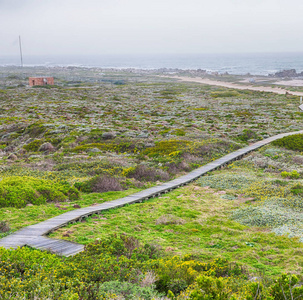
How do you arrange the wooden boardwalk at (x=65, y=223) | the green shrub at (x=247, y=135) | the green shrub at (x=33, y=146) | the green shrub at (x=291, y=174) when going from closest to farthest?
the wooden boardwalk at (x=65, y=223)
the green shrub at (x=291, y=174)
the green shrub at (x=33, y=146)
the green shrub at (x=247, y=135)

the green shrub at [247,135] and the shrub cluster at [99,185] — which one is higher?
the green shrub at [247,135]

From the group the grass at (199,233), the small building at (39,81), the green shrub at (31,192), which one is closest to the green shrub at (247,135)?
the grass at (199,233)

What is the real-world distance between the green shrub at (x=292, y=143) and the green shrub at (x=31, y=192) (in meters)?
16.2

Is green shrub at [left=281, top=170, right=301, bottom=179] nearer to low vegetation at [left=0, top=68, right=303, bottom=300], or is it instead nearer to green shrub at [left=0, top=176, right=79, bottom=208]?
low vegetation at [left=0, top=68, right=303, bottom=300]

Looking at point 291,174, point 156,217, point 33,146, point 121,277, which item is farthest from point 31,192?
point 33,146

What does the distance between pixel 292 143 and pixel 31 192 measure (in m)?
18.7

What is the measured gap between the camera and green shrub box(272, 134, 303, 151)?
74.4 feet

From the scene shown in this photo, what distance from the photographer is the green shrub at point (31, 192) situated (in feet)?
40.0

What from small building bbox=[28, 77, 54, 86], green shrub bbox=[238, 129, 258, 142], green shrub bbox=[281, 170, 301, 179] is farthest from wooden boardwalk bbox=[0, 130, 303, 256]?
small building bbox=[28, 77, 54, 86]

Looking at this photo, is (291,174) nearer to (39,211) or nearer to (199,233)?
(199,233)

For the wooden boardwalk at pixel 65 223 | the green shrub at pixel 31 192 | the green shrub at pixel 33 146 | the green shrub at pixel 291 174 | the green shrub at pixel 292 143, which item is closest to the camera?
the wooden boardwalk at pixel 65 223

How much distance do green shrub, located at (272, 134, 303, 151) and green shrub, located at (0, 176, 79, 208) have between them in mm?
16207

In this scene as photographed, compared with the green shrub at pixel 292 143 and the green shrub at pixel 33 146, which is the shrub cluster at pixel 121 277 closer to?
the green shrub at pixel 292 143

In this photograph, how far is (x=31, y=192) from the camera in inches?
502
